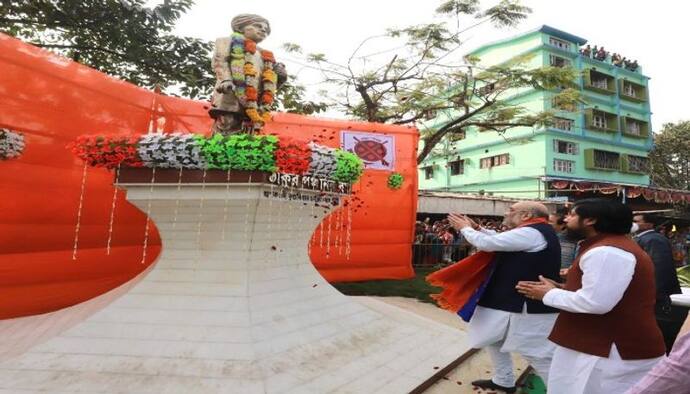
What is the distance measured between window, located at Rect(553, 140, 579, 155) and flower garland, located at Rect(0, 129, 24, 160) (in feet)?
81.8

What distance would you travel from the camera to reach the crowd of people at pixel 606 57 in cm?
2772

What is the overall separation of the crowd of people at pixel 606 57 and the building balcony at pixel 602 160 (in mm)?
5990

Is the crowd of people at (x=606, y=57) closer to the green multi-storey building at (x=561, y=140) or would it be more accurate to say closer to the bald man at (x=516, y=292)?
the green multi-storey building at (x=561, y=140)

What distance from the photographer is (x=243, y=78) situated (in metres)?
4.70

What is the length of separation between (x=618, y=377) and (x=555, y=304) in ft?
1.48

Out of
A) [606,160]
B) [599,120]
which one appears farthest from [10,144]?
[599,120]

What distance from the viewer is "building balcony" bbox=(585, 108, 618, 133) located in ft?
88.5

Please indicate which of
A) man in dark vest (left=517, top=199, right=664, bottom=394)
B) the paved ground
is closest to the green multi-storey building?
the paved ground

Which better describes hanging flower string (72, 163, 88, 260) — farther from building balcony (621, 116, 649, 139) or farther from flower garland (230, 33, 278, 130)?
building balcony (621, 116, 649, 139)

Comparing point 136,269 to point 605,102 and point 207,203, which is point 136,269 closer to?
point 207,203

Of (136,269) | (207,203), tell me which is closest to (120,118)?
(136,269)

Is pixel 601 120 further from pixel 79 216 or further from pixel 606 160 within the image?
pixel 79 216

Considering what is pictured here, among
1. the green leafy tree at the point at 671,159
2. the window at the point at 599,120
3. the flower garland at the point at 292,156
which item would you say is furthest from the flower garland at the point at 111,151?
the green leafy tree at the point at 671,159

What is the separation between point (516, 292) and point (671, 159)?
33.2 meters
